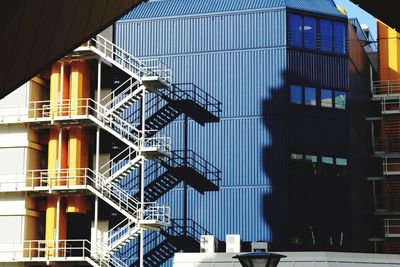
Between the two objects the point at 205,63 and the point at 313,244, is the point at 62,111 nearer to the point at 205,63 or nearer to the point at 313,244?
the point at 205,63

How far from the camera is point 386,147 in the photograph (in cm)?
6406

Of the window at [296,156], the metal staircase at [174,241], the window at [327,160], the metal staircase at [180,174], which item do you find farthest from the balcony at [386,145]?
the metal staircase at [174,241]

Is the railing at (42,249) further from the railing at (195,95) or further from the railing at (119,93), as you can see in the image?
the railing at (195,95)

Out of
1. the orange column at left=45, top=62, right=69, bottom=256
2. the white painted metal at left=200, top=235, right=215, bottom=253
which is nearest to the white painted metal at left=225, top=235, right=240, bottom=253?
the white painted metal at left=200, top=235, right=215, bottom=253

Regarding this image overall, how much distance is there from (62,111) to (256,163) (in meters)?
12.6

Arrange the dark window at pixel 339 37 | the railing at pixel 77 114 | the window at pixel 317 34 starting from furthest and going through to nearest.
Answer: the dark window at pixel 339 37, the window at pixel 317 34, the railing at pixel 77 114

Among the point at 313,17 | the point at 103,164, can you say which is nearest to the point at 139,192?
the point at 103,164

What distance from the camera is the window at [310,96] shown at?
57.6 meters

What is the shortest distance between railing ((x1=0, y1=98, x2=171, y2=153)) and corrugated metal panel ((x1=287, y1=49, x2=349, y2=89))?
939 cm

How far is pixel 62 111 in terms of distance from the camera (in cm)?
5631

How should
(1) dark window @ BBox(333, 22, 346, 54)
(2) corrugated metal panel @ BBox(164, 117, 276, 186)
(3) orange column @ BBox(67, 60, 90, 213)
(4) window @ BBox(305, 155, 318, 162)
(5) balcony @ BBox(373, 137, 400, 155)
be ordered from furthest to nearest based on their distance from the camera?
1. (5) balcony @ BBox(373, 137, 400, 155)
2. (1) dark window @ BBox(333, 22, 346, 54)
3. (4) window @ BBox(305, 155, 318, 162)
4. (2) corrugated metal panel @ BBox(164, 117, 276, 186)
5. (3) orange column @ BBox(67, 60, 90, 213)

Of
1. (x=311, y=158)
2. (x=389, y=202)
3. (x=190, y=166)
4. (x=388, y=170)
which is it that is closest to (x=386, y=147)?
(x=388, y=170)

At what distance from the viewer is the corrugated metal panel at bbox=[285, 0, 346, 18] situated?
58.4m

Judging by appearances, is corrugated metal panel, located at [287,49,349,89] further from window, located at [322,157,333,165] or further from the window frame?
window, located at [322,157,333,165]
